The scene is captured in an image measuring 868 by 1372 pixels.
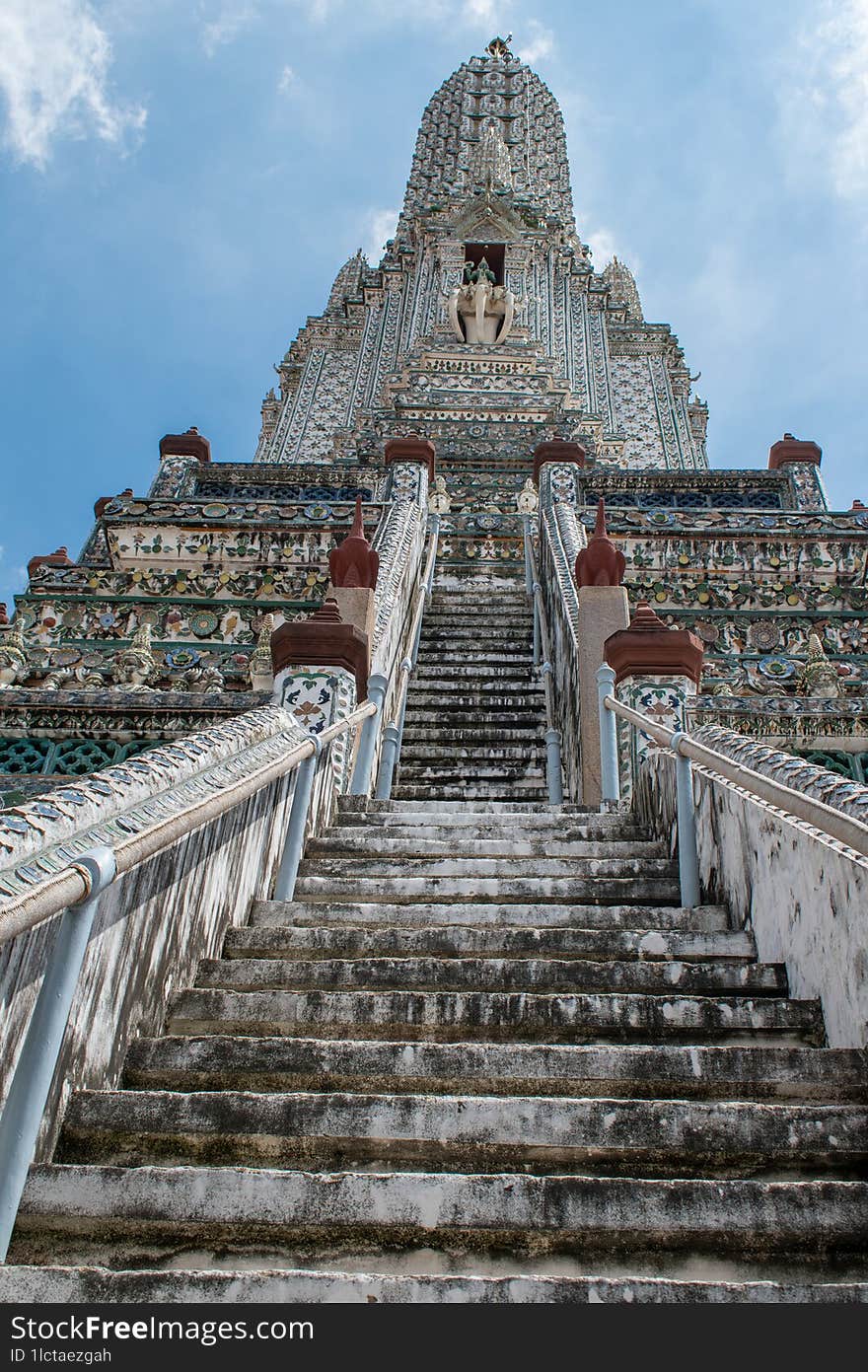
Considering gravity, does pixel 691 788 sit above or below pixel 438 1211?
above

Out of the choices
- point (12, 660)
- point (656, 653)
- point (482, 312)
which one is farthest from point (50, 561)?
point (482, 312)

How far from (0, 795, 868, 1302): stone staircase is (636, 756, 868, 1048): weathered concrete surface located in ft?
0.36

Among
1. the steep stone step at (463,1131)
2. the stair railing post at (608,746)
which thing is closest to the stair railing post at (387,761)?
the stair railing post at (608,746)

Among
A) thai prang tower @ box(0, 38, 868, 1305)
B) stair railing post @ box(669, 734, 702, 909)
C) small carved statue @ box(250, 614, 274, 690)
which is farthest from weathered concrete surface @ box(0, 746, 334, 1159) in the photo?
small carved statue @ box(250, 614, 274, 690)

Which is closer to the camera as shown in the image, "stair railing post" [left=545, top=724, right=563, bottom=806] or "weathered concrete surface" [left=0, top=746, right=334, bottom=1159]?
"weathered concrete surface" [left=0, top=746, right=334, bottom=1159]

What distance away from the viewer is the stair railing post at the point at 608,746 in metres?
5.93

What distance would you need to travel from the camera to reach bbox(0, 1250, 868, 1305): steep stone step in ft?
6.39

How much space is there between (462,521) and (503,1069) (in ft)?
34.9

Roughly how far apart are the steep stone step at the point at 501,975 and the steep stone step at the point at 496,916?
0.40m

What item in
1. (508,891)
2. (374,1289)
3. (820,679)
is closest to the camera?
(374,1289)

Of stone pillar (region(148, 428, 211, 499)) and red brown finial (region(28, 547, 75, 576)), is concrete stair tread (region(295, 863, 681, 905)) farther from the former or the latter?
stone pillar (region(148, 428, 211, 499))

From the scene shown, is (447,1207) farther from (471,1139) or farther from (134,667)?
(134,667)

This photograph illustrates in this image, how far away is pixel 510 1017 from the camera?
311 cm
